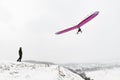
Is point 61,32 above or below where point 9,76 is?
above

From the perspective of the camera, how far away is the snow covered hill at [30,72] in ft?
145

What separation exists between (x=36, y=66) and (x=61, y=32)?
6197 millimetres

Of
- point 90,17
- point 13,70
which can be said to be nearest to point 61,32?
point 90,17

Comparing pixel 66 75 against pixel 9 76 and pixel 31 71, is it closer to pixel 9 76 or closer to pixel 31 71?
pixel 31 71

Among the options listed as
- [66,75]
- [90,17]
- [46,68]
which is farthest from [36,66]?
[90,17]

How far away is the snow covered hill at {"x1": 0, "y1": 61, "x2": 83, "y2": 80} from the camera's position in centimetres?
4416

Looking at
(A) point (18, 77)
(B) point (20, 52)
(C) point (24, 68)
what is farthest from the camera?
(B) point (20, 52)

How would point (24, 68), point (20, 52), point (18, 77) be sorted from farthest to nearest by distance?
point (20, 52) < point (24, 68) < point (18, 77)

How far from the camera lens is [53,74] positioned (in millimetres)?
45750

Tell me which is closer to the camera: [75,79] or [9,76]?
[9,76]

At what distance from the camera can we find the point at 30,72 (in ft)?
151

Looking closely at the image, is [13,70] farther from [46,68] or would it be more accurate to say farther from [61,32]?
[61,32]

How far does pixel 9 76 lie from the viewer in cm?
4409

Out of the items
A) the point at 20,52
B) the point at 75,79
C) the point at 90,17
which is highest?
the point at 90,17
